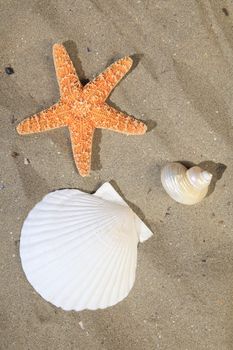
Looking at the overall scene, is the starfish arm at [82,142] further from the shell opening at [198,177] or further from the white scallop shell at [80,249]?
the shell opening at [198,177]

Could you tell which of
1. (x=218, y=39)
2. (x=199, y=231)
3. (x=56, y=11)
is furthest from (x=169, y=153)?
(x=56, y=11)

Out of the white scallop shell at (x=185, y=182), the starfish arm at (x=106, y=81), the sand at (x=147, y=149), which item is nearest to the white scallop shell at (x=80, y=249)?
the sand at (x=147, y=149)

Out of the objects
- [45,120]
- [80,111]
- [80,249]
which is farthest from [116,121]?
[80,249]

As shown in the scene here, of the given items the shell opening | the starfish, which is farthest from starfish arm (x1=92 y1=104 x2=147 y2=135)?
the shell opening

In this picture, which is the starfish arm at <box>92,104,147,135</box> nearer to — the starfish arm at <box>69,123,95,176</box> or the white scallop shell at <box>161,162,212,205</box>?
the starfish arm at <box>69,123,95,176</box>

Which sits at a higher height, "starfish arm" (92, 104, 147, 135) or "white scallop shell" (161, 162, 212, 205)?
"starfish arm" (92, 104, 147, 135)

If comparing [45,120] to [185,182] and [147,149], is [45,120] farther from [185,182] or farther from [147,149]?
[185,182]
